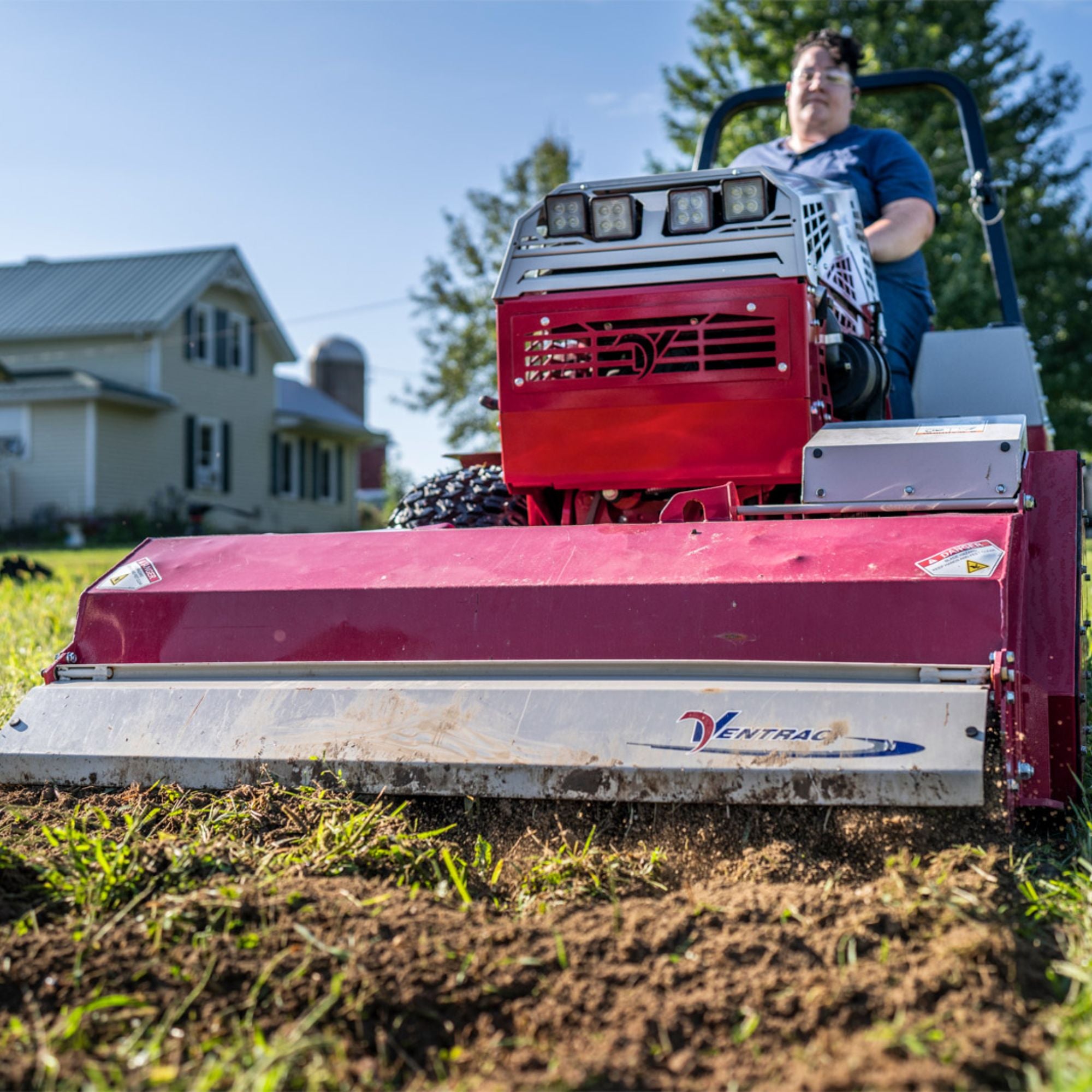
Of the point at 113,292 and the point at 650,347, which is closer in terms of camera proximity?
the point at 650,347

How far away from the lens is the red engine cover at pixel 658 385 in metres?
3.54

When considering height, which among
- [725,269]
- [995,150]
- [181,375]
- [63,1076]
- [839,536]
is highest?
[995,150]

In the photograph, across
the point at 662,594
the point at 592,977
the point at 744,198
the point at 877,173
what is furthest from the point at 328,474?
the point at 592,977

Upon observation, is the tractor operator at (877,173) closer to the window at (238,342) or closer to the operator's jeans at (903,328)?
the operator's jeans at (903,328)

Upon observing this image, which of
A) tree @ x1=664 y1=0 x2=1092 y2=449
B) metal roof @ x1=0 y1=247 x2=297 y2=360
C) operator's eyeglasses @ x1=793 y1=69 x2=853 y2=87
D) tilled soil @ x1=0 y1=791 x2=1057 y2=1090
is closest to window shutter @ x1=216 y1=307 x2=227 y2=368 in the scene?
metal roof @ x1=0 y1=247 x2=297 y2=360

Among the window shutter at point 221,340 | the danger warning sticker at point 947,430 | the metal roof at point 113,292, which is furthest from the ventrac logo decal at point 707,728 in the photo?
the window shutter at point 221,340

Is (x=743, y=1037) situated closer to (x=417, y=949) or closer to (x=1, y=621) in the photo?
(x=417, y=949)

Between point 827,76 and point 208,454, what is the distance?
868 inches

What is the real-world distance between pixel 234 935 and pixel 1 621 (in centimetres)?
557

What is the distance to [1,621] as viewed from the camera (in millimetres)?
7219

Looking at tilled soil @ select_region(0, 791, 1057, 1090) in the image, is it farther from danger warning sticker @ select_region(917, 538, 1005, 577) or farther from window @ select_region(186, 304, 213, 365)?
window @ select_region(186, 304, 213, 365)

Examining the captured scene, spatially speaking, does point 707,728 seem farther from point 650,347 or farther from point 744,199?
point 744,199

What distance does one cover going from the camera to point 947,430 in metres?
3.26

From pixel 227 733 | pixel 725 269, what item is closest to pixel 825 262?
pixel 725 269
